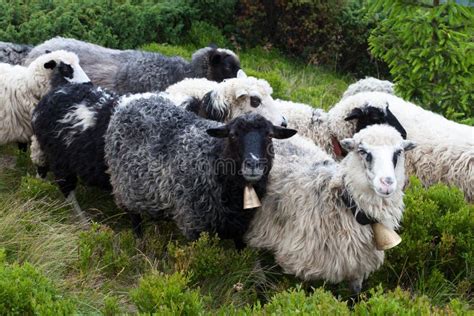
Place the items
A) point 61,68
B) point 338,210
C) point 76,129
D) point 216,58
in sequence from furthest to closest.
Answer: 1. point 216,58
2. point 61,68
3. point 76,129
4. point 338,210

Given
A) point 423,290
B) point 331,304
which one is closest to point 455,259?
point 423,290

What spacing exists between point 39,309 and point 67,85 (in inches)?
113

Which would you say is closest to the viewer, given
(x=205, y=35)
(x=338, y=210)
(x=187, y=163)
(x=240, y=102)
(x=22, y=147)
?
(x=338, y=210)

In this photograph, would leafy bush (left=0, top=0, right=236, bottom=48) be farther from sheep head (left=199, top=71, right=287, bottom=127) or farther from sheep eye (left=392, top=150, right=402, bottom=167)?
sheep eye (left=392, top=150, right=402, bottom=167)

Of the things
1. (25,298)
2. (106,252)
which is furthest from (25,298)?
(106,252)

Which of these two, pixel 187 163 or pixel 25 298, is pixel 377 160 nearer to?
pixel 187 163

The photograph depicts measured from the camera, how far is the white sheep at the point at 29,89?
6.45 metres

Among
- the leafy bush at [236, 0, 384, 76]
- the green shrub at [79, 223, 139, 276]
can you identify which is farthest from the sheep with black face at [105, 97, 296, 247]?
the leafy bush at [236, 0, 384, 76]

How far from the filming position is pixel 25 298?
3.73m

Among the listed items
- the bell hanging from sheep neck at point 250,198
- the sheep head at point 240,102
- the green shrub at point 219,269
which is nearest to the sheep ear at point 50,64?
the sheep head at point 240,102

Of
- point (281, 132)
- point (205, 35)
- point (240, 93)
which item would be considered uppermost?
point (281, 132)

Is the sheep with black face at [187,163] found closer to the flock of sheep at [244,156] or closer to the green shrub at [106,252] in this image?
the flock of sheep at [244,156]

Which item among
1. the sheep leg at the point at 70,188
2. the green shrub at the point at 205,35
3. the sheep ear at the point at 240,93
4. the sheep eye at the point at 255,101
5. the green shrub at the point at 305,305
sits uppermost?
the sheep ear at the point at 240,93

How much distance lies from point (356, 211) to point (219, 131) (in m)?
1.11
